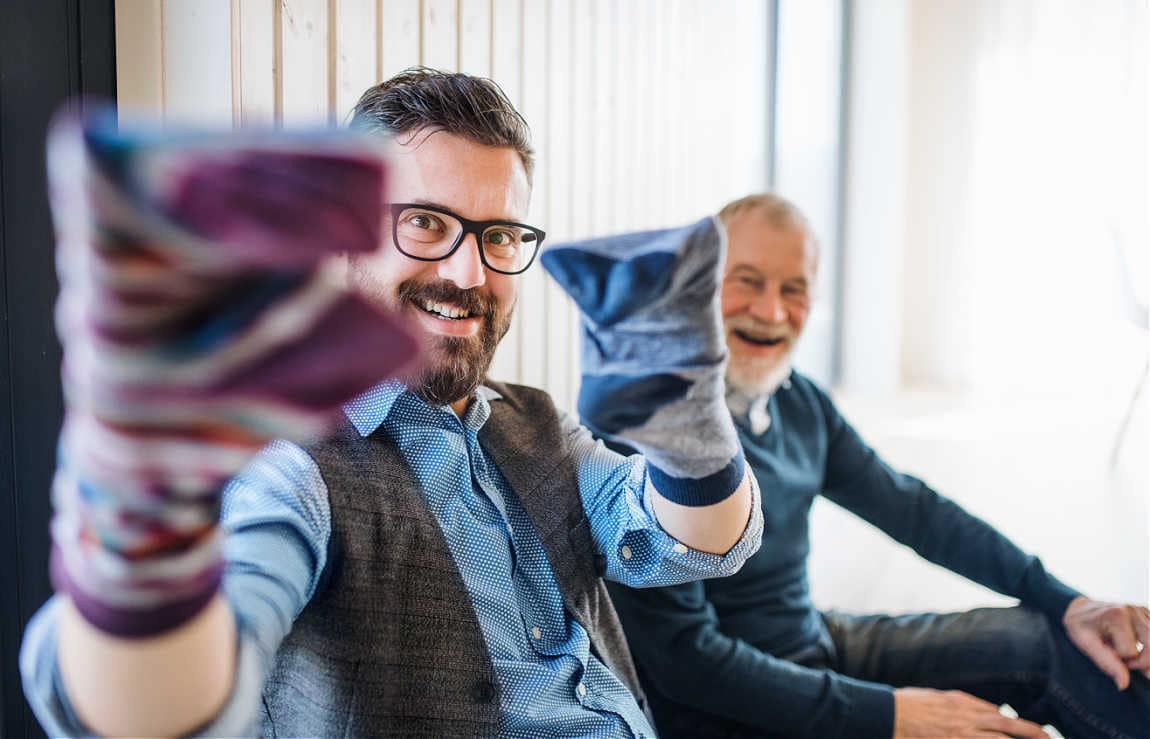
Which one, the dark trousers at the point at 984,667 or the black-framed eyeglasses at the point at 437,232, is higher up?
the black-framed eyeglasses at the point at 437,232

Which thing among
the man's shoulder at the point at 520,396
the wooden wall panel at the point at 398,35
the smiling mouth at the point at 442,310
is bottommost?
the man's shoulder at the point at 520,396

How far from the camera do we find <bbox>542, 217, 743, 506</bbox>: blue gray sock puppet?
68 centimetres

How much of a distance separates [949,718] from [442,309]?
888 millimetres

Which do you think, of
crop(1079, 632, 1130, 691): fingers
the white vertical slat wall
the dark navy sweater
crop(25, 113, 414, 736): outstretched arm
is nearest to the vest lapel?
the dark navy sweater

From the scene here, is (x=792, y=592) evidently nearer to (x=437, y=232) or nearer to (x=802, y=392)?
(x=802, y=392)

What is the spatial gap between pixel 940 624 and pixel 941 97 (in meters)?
4.48

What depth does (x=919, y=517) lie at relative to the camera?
5.24ft

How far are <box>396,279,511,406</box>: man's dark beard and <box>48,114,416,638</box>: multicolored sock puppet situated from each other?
451 mm

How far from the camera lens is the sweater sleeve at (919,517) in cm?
150

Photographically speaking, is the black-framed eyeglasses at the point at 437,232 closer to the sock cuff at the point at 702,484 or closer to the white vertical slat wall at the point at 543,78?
the white vertical slat wall at the point at 543,78

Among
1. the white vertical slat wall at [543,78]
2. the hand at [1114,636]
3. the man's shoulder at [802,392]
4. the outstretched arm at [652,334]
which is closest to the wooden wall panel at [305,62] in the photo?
the white vertical slat wall at [543,78]

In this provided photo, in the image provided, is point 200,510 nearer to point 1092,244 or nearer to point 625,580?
point 625,580

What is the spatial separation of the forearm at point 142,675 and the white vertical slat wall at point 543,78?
1.76 ft

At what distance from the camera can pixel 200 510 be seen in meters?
0.50
